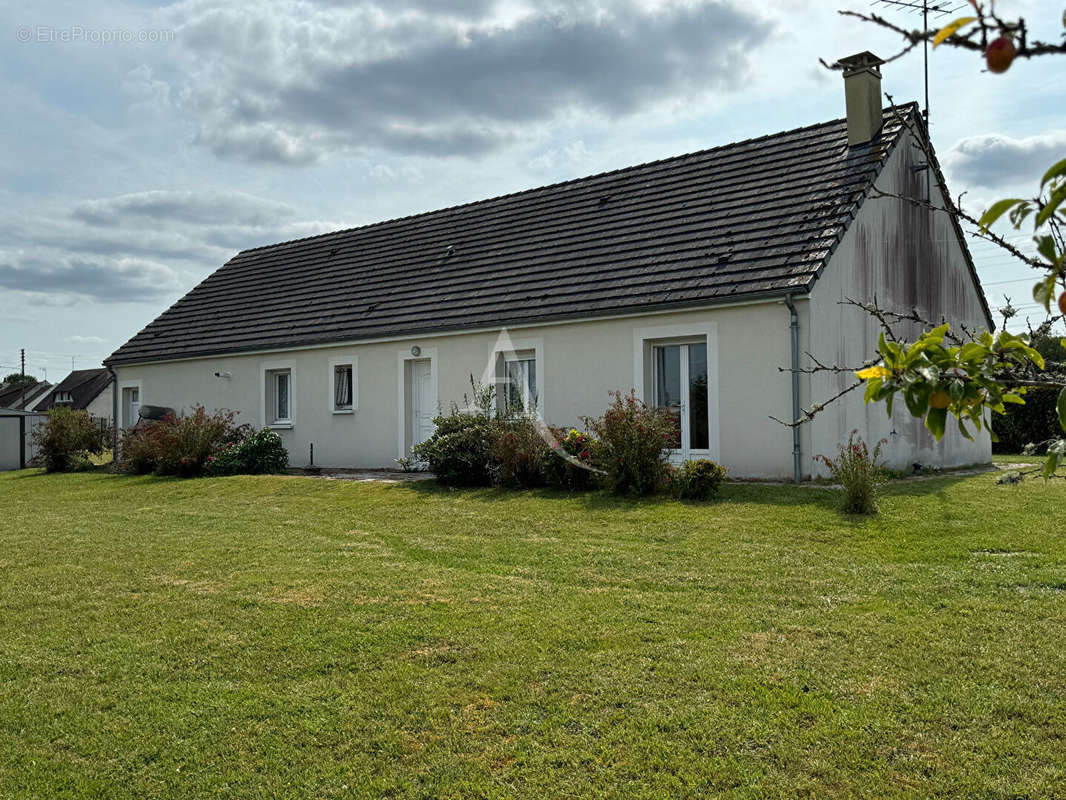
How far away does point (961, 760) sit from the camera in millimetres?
3975

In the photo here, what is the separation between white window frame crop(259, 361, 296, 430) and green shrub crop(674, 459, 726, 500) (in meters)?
11.8

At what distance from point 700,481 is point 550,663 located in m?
6.86

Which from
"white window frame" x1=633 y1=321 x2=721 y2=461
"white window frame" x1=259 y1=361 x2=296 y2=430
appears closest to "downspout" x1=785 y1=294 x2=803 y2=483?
"white window frame" x1=633 y1=321 x2=721 y2=461

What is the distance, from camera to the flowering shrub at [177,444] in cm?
1877

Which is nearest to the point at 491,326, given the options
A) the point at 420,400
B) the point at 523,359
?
the point at 523,359

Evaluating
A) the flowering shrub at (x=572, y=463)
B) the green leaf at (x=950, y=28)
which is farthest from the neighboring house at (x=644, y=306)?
the green leaf at (x=950, y=28)

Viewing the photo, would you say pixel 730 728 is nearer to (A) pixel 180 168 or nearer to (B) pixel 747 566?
(B) pixel 747 566

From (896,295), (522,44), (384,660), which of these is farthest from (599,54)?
(384,660)

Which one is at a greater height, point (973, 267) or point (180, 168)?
point (180, 168)

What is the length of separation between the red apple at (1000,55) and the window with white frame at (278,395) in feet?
68.9

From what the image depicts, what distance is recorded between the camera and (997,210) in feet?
5.70

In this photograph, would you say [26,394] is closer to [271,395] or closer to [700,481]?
[271,395]

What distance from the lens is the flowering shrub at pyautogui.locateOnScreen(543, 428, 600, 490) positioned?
42.5 feet

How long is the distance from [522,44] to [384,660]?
1007 centimetres
